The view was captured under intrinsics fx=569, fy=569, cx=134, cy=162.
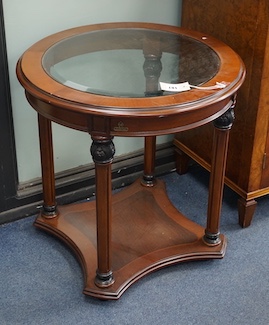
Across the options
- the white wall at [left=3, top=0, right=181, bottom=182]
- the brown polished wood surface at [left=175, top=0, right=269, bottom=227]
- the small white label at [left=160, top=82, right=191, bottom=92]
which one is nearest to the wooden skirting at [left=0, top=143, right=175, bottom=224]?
the white wall at [left=3, top=0, right=181, bottom=182]

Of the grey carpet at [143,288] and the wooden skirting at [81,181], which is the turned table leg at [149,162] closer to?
the wooden skirting at [81,181]

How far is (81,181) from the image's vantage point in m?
2.08

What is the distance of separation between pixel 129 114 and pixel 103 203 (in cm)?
29

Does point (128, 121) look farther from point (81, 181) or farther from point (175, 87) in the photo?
point (81, 181)

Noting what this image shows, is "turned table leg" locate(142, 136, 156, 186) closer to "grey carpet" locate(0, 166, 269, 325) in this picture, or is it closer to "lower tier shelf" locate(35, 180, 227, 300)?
"lower tier shelf" locate(35, 180, 227, 300)

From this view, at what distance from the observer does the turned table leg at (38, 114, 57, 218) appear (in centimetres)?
175

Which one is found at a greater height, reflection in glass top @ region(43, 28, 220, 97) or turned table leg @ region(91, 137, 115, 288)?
reflection in glass top @ region(43, 28, 220, 97)

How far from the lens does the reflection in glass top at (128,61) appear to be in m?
1.46

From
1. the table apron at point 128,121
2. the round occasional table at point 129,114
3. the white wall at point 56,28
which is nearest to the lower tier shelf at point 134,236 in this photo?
the round occasional table at point 129,114

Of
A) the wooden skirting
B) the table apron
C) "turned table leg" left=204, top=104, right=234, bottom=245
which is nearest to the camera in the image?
the table apron

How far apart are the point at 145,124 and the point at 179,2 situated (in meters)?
0.82

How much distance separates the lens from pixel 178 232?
1880 millimetres

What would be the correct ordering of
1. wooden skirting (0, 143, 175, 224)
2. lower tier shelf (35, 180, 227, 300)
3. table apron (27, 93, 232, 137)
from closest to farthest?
table apron (27, 93, 232, 137), lower tier shelf (35, 180, 227, 300), wooden skirting (0, 143, 175, 224)

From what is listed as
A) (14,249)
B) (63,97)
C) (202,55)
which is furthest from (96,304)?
(202,55)
